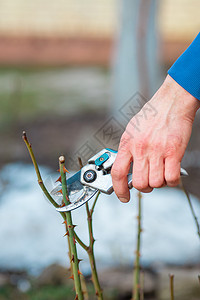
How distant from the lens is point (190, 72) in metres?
1.18

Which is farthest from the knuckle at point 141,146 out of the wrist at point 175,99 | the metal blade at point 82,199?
the metal blade at point 82,199

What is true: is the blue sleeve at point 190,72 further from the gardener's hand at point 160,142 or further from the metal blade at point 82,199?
the metal blade at point 82,199

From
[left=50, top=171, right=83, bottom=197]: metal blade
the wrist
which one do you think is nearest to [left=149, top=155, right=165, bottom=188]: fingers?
the wrist

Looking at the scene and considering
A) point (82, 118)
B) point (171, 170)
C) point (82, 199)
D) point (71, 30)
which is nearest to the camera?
point (171, 170)

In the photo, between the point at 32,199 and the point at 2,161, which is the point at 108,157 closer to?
the point at 32,199

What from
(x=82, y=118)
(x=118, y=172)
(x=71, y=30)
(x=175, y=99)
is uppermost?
(x=71, y=30)

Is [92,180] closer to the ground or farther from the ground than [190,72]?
closer to the ground

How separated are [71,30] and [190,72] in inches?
324

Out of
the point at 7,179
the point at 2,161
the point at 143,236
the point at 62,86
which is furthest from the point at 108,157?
the point at 62,86

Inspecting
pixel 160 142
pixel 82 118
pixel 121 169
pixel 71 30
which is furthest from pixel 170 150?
pixel 71 30

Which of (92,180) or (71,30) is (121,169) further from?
(71,30)

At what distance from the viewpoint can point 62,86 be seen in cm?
733

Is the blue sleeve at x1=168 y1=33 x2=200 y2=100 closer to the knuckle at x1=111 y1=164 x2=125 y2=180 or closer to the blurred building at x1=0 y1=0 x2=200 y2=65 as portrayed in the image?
the knuckle at x1=111 y1=164 x2=125 y2=180

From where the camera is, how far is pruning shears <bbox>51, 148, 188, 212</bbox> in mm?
1312
